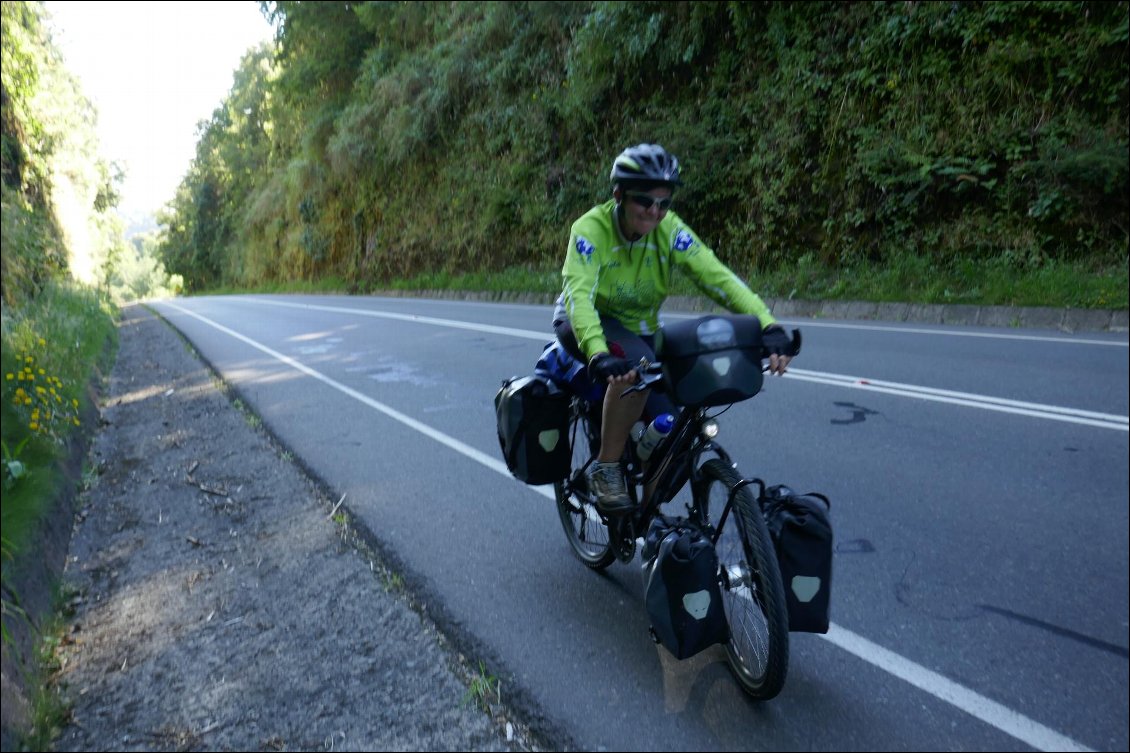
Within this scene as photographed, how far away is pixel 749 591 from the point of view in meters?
2.88

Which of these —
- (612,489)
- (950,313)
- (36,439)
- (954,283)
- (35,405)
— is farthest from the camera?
(954,283)

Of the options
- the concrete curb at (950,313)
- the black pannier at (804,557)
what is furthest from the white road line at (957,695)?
the concrete curb at (950,313)

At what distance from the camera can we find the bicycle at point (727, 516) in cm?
274

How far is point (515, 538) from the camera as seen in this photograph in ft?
15.1

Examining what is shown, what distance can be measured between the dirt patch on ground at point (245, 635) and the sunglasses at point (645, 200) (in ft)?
6.66

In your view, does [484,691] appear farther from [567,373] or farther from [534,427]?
[567,373]

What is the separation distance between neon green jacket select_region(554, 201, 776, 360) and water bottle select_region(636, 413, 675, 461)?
1.34 feet

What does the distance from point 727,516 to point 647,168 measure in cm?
139

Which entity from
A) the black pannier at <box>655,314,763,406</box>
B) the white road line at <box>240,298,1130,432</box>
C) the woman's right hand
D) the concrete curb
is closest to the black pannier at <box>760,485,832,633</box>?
the black pannier at <box>655,314,763,406</box>

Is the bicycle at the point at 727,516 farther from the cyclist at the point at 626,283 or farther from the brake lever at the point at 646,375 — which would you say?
the cyclist at the point at 626,283

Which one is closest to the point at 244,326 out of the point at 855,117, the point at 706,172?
the point at 706,172

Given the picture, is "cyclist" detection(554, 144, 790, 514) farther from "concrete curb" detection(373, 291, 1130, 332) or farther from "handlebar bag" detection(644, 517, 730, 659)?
"concrete curb" detection(373, 291, 1130, 332)

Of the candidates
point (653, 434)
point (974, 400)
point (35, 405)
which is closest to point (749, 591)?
point (653, 434)

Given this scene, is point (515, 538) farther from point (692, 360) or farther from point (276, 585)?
point (692, 360)
